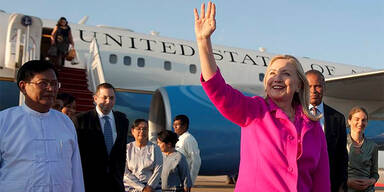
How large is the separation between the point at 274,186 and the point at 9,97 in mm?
7027

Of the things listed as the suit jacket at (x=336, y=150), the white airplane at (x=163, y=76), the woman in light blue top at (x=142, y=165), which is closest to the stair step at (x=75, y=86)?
the white airplane at (x=163, y=76)

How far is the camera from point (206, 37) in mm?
1819

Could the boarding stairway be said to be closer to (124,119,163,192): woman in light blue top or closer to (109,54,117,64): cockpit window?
(109,54,117,64): cockpit window

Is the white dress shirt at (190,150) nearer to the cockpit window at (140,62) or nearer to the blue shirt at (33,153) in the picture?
the blue shirt at (33,153)

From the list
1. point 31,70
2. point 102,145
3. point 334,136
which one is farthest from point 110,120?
point 334,136

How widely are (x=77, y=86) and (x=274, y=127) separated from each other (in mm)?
6947

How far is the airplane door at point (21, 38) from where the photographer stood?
777 centimetres

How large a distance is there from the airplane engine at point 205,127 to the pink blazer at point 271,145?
17.9 feet

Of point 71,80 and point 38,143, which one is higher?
point 71,80

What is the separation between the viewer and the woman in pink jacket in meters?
1.81

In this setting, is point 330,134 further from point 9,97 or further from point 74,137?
point 9,97

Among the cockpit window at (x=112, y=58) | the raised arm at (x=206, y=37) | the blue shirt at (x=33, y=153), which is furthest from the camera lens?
the cockpit window at (x=112, y=58)

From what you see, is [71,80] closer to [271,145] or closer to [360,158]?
[360,158]

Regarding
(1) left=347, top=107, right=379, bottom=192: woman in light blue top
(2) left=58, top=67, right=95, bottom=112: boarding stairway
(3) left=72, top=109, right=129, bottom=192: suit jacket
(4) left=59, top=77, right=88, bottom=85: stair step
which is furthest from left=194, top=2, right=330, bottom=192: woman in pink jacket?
(4) left=59, top=77, right=88, bottom=85: stair step
